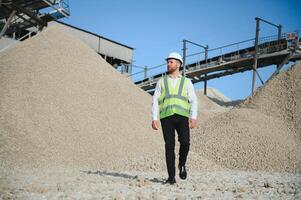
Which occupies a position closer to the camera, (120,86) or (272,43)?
(120,86)

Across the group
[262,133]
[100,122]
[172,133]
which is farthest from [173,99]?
[262,133]

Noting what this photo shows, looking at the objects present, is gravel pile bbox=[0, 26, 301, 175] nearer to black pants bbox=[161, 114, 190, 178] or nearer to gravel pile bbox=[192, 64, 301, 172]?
gravel pile bbox=[192, 64, 301, 172]

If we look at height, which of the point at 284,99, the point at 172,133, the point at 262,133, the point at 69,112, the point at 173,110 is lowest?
the point at 172,133

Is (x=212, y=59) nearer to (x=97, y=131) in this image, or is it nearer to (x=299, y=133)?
(x=299, y=133)

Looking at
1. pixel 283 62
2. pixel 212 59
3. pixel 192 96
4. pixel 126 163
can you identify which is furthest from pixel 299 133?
pixel 212 59

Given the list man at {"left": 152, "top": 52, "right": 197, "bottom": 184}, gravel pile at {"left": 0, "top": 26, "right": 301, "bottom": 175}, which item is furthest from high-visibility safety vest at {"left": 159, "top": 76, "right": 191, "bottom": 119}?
gravel pile at {"left": 0, "top": 26, "right": 301, "bottom": 175}

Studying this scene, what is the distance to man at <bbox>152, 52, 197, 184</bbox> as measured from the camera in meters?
4.38

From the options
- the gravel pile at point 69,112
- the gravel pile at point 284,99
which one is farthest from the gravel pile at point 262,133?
the gravel pile at point 69,112

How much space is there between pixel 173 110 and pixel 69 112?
6354mm

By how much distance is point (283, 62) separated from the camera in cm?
1956

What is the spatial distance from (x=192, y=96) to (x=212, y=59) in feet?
64.7

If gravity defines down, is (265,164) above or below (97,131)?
below

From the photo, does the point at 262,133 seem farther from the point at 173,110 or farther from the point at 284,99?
the point at 173,110

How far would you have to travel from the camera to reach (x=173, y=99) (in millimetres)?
4398
